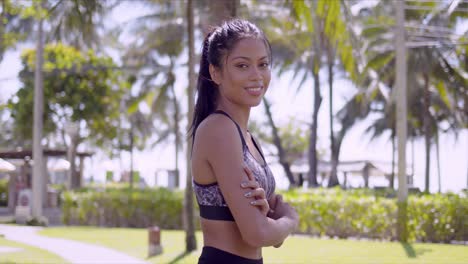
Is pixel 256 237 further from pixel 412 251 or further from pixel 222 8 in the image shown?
pixel 412 251

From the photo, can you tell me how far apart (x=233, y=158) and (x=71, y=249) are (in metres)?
11.8

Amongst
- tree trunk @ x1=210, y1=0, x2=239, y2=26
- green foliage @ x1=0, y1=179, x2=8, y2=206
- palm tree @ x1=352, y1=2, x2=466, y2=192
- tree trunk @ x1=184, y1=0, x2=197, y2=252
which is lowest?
green foliage @ x1=0, y1=179, x2=8, y2=206

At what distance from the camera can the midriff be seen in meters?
2.12

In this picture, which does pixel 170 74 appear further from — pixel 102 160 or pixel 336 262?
pixel 102 160

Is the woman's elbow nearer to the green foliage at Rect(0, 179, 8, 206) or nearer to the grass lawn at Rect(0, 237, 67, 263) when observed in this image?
the grass lawn at Rect(0, 237, 67, 263)

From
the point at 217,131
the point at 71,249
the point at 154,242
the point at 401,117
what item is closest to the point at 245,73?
the point at 217,131

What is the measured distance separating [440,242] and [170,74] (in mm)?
18566

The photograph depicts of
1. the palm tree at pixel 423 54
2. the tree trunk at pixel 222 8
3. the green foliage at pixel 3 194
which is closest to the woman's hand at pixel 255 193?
the tree trunk at pixel 222 8

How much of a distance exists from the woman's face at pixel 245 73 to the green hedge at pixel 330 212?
12.4m

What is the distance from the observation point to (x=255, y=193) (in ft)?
6.66

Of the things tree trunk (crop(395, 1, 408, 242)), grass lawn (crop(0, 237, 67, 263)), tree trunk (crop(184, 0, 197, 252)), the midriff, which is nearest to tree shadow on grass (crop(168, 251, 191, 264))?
tree trunk (crop(184, 0, 197, 252))

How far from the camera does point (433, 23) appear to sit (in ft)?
82.1

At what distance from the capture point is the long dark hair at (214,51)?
224 cm

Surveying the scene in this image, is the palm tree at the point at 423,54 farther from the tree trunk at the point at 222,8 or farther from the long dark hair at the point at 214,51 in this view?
the long dark hair at the point at 214,51
